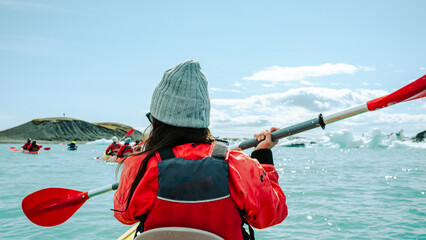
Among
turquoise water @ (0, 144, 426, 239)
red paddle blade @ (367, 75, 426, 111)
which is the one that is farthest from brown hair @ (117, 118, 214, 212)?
turquoise water @ (0, 144, 426, 239)

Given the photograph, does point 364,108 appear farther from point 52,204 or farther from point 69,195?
point 52,204

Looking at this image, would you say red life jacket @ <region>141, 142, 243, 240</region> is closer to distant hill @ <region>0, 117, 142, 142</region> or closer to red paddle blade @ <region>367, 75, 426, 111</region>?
red paddle blade @ <region>367, 75, 426, 111</region>

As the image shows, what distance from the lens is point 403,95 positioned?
178 centimetres

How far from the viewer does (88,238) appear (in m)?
4.95

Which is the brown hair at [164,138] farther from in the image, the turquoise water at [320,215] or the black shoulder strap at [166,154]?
the turquoise water at [320,215]

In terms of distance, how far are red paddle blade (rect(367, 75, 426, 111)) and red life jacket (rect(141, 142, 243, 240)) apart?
1.08 meters

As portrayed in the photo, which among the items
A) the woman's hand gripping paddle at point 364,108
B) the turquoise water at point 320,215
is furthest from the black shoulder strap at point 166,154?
the turquoise water at point 320,215

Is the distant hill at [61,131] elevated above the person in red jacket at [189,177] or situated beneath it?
situated beneath

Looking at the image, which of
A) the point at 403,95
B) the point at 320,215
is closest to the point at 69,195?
the point at 403,95

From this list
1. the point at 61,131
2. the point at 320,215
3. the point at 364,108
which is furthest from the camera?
the point at 61,131

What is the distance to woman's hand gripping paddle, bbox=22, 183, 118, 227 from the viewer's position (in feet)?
7.88

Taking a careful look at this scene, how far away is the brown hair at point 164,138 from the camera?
133 centimetres

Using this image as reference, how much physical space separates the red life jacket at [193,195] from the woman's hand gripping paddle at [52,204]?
4.07 feet

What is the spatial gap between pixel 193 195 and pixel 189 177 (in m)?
0.07
